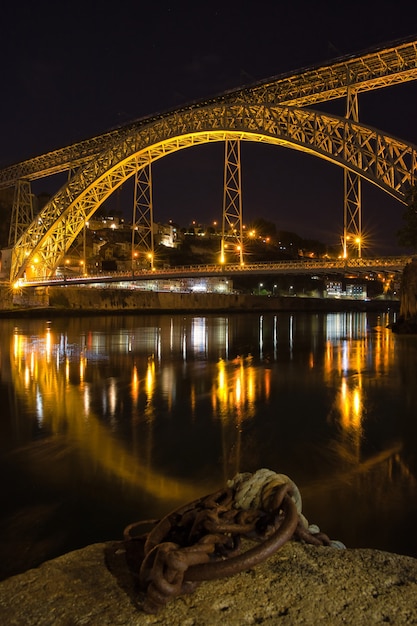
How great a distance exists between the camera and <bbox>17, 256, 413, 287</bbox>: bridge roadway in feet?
105

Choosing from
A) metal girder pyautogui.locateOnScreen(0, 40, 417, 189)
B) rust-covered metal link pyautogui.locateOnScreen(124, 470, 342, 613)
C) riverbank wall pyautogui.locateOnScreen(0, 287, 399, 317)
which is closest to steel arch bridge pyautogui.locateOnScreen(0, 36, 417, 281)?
metal girder pyautogui.locateOnScreen(0, 40, 417, 189)

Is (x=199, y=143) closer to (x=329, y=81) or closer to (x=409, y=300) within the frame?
(x=329, y=81)

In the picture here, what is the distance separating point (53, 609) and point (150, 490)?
9.15 feet

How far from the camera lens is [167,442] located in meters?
7.05

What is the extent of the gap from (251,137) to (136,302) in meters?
32.4

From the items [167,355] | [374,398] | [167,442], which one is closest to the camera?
[167,442]

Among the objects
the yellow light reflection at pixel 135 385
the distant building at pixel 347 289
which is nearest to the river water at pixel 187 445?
the yellow light reflection at pixel 135 385

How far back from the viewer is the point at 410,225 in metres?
28.6

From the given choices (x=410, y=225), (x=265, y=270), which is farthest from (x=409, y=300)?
(x=265, y=270)

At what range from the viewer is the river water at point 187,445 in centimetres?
437

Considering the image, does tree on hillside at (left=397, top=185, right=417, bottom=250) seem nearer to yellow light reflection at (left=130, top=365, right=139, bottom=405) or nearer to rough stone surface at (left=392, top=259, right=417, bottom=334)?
rough stone surface at (left=392, top=259, right=417, bottom=334)

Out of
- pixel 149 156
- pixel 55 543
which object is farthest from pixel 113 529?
pixel 149 156

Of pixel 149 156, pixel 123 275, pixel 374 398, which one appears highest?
pixel 149 156

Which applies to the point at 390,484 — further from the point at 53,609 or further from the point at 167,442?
the point at 53,609
